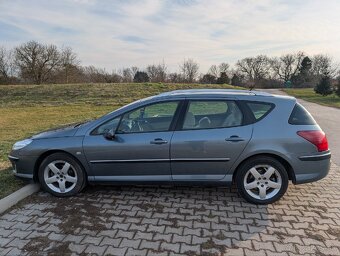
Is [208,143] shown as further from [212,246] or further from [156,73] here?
[156,73]

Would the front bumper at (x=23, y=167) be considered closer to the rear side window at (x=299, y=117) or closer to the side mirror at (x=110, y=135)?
the side mirror at (x=110, y=135)

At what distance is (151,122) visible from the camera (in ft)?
14.4

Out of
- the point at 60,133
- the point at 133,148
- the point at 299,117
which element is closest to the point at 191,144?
the point at 133,148

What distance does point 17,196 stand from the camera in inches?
167

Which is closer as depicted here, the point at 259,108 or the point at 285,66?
the point at 259,108

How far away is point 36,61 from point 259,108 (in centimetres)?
4373

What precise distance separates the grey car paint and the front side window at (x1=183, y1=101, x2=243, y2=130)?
0.28 feet

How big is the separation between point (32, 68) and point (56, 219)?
142ft

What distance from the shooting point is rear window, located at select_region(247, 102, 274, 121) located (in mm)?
4105

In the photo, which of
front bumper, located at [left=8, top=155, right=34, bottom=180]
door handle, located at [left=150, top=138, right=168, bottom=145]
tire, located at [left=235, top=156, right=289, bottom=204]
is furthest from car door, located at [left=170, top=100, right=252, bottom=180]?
front bumper, located at [left=8, top=155, right=34, bottom=180]

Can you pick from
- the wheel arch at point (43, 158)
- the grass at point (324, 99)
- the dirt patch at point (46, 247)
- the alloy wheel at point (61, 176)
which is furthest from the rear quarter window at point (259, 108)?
the grass at point (324, 99)

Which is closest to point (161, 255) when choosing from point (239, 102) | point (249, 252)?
point (249, 252)

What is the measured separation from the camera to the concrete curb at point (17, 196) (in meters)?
4.00

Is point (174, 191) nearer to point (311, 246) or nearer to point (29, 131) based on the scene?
point (311, 246)
